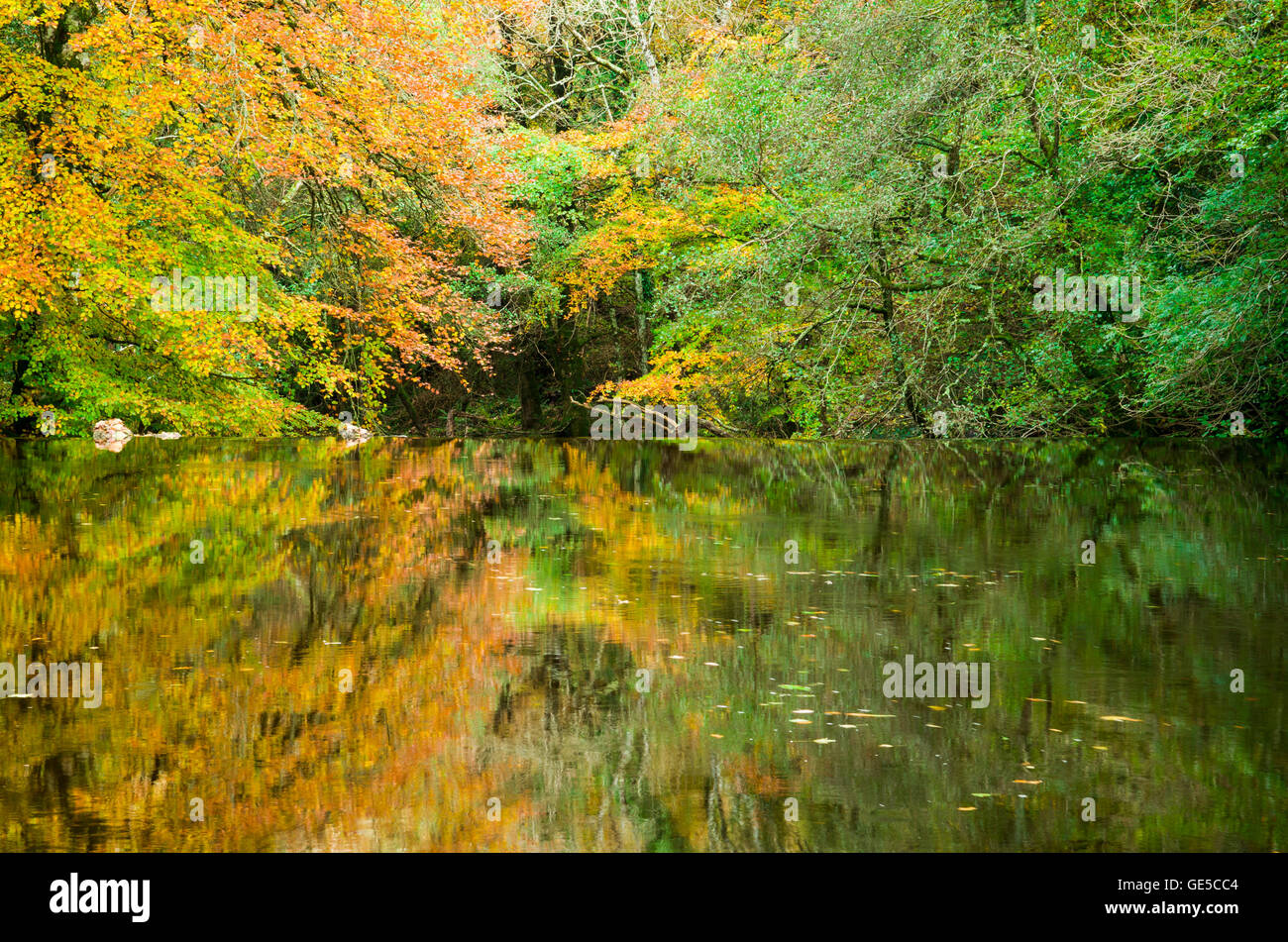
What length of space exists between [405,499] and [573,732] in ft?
22.6

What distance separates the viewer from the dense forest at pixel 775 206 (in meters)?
14.3

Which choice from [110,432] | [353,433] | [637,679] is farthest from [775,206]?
[637,679]

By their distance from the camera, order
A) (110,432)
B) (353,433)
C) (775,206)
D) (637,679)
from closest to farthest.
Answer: (637,679) → (110,432) → (775,206) → (353,433)

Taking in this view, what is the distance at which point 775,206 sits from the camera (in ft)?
64.0

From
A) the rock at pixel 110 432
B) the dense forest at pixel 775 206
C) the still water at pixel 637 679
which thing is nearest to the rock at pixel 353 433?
the dense forest at pixel 775 206

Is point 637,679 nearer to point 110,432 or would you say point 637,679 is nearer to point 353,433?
point 110,432

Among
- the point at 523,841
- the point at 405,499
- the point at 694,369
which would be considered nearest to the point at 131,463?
the point at 405,499

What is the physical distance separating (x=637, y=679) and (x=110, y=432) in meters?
15.1

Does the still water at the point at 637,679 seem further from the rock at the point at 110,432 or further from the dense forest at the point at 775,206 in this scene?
the rock at the point at 110,432

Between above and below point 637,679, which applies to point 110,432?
above

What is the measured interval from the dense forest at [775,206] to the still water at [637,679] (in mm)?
7095

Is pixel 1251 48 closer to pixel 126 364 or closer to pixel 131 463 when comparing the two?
pixel 131 463

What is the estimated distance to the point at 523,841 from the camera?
246 cm

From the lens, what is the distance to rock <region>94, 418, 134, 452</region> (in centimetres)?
1661
